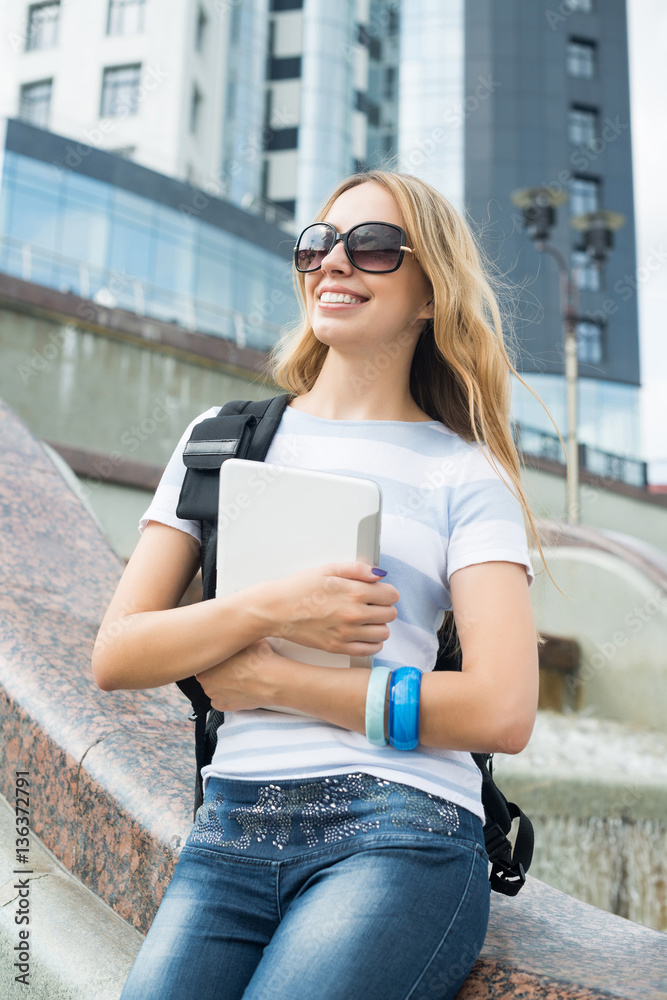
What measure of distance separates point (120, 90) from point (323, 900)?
38651 millimetres

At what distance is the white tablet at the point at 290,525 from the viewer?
5.21 feet

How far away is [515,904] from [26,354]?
1093 centimetres

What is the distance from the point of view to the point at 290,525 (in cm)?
164

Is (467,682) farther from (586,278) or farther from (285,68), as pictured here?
(586,278)

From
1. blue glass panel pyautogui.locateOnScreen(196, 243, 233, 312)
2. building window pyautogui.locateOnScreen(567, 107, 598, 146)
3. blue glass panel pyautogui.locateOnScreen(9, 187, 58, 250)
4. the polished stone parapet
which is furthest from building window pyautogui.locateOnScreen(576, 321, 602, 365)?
the polished stone parapet

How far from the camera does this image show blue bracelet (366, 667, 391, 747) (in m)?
1.52

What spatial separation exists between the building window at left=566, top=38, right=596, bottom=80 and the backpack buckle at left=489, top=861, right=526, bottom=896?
50.0m

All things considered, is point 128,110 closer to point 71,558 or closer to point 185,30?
point 185,30

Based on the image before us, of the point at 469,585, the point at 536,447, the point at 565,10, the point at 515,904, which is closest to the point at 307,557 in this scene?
the point at 469,585

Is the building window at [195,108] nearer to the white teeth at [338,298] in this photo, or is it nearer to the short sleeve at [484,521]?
the white teeth at [338,298]

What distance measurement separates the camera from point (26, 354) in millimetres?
11500

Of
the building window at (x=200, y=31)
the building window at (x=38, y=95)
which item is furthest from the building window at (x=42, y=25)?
the building window at (x=200, y=31)

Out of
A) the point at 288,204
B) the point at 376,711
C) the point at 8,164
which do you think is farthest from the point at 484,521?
the point at 288,204

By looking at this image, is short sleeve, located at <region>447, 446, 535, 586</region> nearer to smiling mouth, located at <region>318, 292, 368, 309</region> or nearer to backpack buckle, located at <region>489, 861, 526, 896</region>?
smiling mouth, located at <region>318, 292, 368, 309</region>
